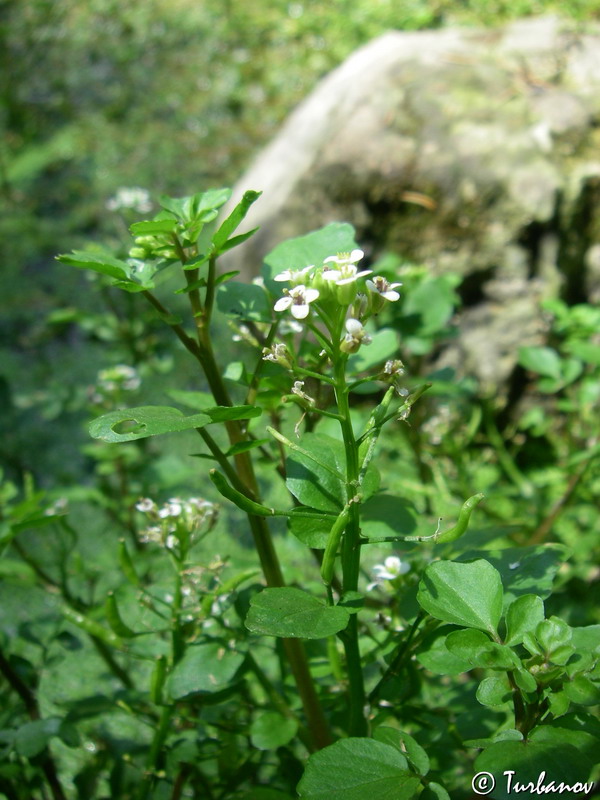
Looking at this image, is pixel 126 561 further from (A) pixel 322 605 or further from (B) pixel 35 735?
(A) pixel 322 605

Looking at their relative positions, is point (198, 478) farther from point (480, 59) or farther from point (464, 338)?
point (480, 59)

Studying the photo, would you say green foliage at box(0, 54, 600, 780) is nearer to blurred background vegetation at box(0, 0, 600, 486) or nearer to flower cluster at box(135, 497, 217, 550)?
flower cluster at box(135, 497, 217, 550)

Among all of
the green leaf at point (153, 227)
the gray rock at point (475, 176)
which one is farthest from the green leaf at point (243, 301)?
the gray rock at point (475, 176)

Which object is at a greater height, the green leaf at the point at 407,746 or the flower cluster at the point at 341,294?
the flower cluster at the point at 341,294

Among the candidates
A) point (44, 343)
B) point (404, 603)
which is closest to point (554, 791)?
point (404, 603)

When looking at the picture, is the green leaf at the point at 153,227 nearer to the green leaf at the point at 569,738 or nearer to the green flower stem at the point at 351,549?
the green flower stem at the point at 351,549

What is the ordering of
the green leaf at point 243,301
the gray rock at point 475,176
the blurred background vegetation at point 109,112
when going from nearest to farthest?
the green leaf at point 243,301 < the gray rock at point 475,176 < the blurred background vegetation at point 109,112

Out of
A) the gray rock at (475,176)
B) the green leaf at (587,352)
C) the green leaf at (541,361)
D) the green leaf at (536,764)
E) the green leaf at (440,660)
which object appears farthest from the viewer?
the gray rock at (475,176)
